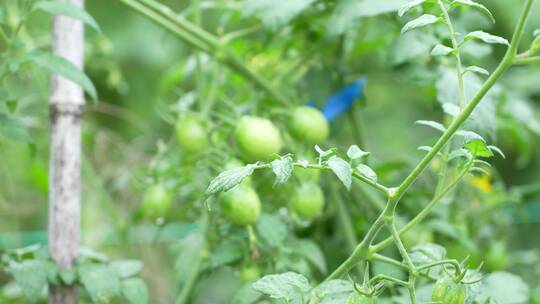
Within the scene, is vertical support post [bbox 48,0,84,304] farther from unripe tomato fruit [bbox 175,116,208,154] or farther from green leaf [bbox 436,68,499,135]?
green leaf [bbox 436,68,499,135]

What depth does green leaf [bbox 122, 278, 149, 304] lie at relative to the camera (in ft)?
2.86

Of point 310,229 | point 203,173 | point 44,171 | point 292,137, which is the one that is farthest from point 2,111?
point 44,171

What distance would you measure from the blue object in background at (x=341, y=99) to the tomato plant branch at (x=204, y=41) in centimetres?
9

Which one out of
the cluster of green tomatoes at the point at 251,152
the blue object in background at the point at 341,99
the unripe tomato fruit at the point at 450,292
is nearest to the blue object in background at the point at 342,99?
the blue object in background at the point at 341,99

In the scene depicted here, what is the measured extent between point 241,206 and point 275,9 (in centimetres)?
27

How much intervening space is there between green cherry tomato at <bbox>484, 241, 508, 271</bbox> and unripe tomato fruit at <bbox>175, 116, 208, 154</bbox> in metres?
0.55

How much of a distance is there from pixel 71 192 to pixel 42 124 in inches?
21.5

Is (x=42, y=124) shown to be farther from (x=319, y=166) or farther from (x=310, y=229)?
(x=319, y=166)

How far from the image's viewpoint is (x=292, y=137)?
3.38 ft

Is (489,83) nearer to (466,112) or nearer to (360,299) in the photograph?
(466,112)

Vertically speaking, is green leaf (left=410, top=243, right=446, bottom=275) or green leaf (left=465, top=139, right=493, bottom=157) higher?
green leaf (left=465, top=139, right=493, bottom=157)

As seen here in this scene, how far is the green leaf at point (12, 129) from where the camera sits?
813 mm

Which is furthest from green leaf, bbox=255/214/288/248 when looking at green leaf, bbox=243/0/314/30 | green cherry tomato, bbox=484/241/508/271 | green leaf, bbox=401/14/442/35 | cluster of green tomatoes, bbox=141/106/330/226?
green cherry tomato, bbox=484/241/508/271

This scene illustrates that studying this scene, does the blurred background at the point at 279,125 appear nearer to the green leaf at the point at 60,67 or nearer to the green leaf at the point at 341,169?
the green leaf at the point at 60,67
